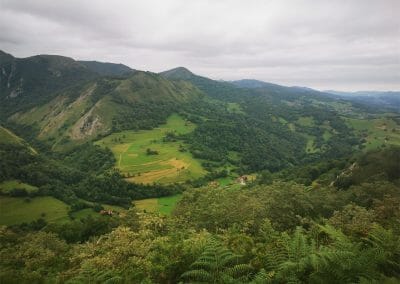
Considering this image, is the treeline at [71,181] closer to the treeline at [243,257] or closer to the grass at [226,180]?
the grass at [226,180]

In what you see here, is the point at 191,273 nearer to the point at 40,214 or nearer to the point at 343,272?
the point at 343,272

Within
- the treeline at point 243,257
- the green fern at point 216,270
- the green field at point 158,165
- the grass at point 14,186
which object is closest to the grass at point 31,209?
the grass at point 14,186

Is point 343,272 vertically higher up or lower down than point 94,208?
higher up

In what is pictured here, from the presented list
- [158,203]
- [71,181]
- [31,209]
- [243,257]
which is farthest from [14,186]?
[243,257]

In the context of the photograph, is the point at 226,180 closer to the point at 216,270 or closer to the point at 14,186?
the point at 14,186

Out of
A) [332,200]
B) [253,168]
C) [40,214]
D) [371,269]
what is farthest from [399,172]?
[253,168]
